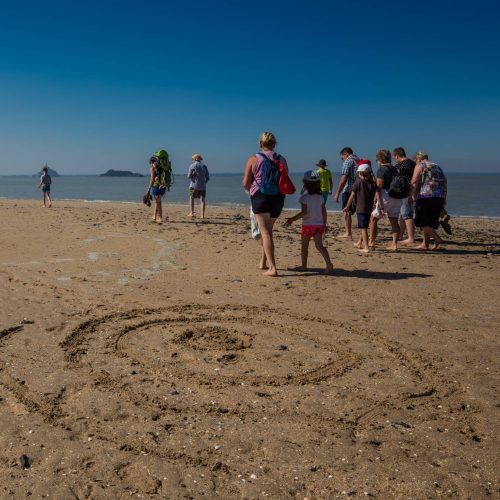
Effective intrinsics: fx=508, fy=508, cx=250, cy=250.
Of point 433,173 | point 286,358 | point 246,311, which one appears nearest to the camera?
point 286,358

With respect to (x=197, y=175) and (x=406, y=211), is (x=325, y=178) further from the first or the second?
(x=197, y=175)

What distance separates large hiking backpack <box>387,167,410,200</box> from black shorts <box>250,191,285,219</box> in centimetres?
357

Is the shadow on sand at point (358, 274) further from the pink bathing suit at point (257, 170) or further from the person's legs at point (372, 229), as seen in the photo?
the person's legs at point (372, 229)

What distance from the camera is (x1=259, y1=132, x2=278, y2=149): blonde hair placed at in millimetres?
7773

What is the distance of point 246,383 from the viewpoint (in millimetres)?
4297

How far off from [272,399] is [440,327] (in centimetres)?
269

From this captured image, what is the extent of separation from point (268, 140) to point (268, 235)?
1.46m

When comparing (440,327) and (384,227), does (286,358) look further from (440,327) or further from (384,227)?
(384,227)

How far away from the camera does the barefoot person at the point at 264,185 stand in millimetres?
7645

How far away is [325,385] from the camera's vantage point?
4.29 meters

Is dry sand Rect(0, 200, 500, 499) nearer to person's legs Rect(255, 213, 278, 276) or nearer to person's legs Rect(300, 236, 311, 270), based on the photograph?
person's legs Rect(255, 213, 278, 276)

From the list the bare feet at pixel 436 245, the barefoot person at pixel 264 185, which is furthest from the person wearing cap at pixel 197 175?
the barefoot person at pixel 264 185

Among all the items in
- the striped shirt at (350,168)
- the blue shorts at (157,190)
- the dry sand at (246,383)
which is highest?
the striped shirt at (350,168)

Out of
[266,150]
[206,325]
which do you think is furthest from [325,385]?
[266,150]
